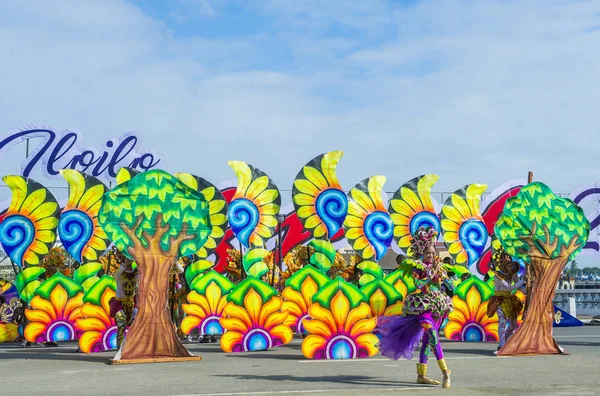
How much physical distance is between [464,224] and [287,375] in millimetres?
8054

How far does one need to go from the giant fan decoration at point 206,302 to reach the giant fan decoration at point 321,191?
1974 mm

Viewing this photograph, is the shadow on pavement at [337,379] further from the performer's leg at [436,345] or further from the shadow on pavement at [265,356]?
the shadow on pavement at [265,356]

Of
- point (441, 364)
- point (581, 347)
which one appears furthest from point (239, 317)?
point (581, 347)

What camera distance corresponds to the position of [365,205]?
15.3 metres

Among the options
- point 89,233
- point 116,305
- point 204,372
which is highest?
point 89,233

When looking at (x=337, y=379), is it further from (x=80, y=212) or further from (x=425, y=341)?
(x=80, y=212)

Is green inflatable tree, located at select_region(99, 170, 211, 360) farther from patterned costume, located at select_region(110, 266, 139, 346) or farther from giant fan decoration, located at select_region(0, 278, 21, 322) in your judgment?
giant fan decoration, located at select_region(0, 278, 21, 322)

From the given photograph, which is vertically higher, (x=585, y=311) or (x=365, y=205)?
(x=365, y=205)

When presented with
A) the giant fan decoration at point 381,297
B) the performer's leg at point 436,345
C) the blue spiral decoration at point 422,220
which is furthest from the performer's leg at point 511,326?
the performer's leg at point 436,345

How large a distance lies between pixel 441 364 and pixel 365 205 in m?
6.91

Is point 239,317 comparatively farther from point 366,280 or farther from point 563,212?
point 563,212

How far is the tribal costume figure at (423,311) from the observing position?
29.0ft

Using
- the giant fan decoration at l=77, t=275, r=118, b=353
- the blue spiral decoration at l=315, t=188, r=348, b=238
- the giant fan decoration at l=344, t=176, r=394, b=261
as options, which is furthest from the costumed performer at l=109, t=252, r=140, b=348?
the giant fan decoration at l=344, t=176, r=394, b=261

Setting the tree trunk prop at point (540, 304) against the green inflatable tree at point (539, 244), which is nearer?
the tree trunk prop at point (540, 304)
